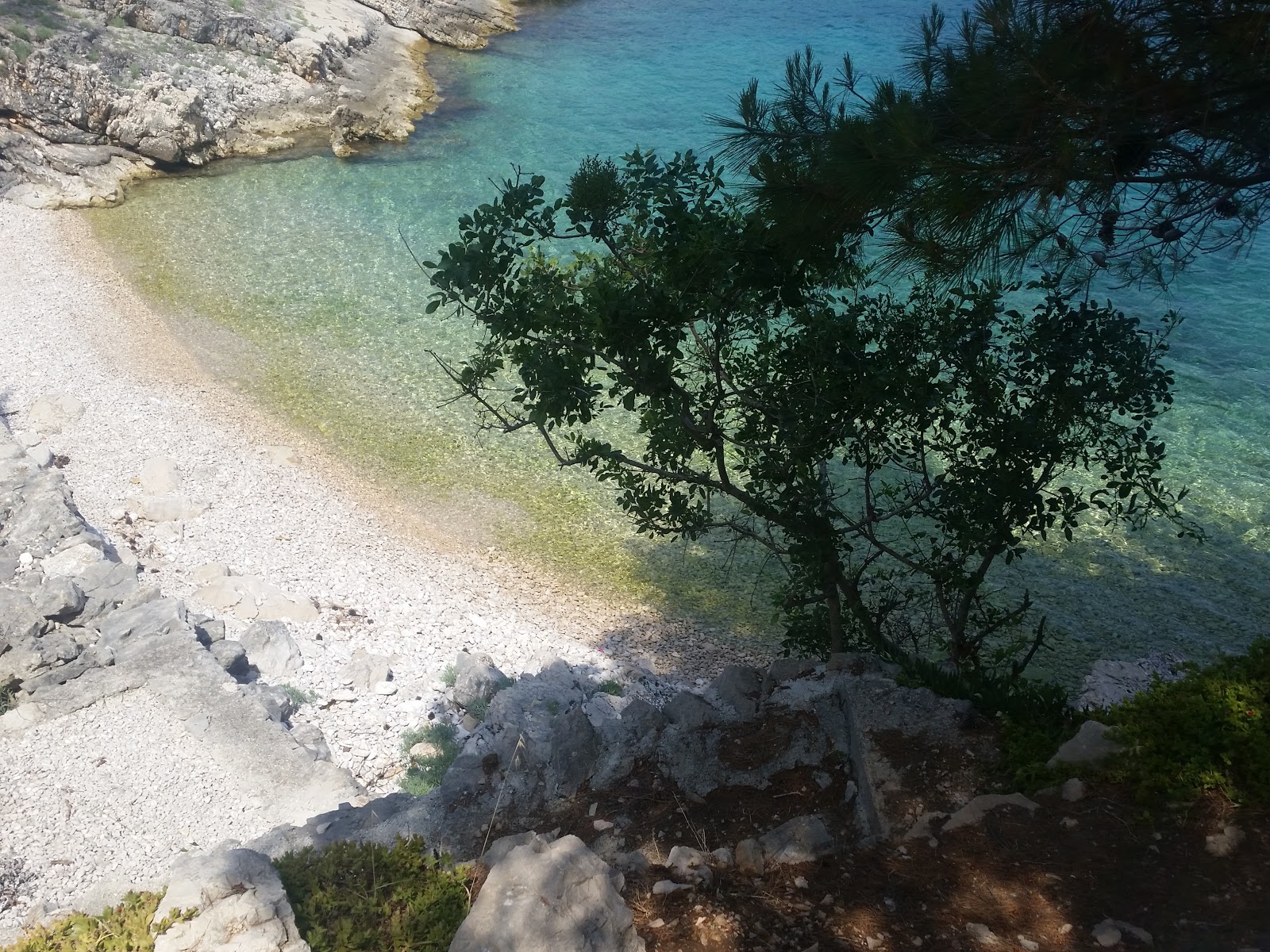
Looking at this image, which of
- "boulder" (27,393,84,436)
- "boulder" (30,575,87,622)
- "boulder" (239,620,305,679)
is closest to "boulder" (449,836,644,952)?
"boulder" (239,620,305,679)

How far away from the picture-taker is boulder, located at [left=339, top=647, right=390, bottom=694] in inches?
373

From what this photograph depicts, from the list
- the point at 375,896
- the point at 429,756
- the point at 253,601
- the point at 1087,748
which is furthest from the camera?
the point at 253,601

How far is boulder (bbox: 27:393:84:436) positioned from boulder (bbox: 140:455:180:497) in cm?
170

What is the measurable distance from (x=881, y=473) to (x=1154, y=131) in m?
8.47

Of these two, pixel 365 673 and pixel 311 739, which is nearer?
pixel 311 739

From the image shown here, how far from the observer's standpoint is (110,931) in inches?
182

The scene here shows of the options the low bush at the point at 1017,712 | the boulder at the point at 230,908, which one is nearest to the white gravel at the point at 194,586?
the boulder at the point at 230,908

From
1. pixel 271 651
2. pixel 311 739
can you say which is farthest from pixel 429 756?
pixel 271 651

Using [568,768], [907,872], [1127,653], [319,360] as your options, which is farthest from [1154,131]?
[319,360]

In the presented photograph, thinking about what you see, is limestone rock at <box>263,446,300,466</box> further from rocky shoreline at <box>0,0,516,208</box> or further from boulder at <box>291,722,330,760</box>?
rocky shoreline at <box>0,0,516,208</box>

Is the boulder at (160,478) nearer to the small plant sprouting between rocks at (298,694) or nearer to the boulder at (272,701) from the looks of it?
the small plant sprouting between rocks at (298,694)

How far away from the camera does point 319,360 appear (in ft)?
52.2

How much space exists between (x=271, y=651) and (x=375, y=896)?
203 inches

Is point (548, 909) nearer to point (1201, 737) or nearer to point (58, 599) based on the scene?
point (1201, 737)
